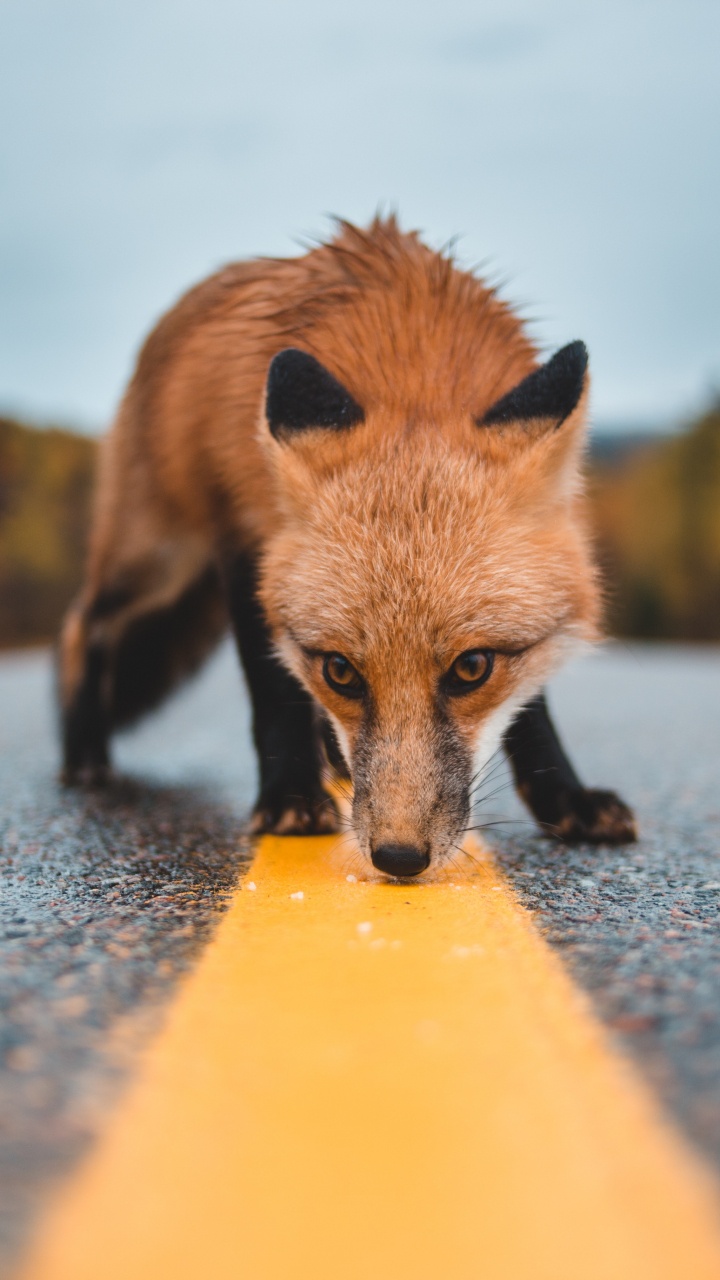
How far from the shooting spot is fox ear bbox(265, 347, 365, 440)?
3.53m

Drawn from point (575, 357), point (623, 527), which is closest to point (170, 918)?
point (575, 357)

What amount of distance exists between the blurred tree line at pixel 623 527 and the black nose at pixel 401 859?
17750mm

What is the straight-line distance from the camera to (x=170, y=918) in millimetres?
2686

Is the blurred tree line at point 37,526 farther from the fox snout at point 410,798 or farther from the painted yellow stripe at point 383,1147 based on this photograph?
the painted yellow stripe at point 383,1147

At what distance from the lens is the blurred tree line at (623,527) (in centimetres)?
2308

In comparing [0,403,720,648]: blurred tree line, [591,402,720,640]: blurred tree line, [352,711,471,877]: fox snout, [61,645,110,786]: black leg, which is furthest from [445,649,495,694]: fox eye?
[591,402,720,640]: blurred tree line

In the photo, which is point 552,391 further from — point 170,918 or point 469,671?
point 170,918

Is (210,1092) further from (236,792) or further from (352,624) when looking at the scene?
(236,792)

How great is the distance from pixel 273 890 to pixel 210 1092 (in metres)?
1.32

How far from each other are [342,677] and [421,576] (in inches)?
16.1

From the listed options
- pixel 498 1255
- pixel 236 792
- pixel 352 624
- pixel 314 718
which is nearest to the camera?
pixel 498 1255

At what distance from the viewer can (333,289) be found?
4.20 metres

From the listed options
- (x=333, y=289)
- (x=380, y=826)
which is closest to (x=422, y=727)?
(x=380, y=826)

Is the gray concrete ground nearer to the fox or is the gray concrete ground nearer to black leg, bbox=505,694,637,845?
black leg, bbox=505,694,637,845
